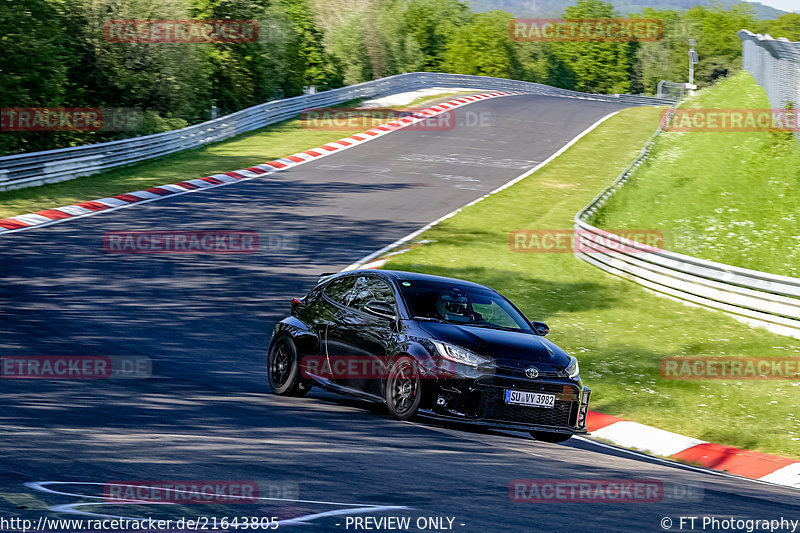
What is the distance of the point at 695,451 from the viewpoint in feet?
36.4

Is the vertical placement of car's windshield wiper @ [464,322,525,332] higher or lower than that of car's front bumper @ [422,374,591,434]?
higher

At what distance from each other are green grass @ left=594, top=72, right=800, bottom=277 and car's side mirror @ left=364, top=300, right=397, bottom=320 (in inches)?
452

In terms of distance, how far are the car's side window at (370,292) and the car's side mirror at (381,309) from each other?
0.26 feet

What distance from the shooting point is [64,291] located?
1638 cm

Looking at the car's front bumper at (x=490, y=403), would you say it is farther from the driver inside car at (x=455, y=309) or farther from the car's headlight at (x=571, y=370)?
the driver inside car at (x=455, y=309)

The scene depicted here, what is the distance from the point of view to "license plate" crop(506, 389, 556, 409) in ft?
31.4

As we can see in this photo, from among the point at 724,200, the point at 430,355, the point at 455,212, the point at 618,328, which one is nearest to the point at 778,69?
the point at 724,200

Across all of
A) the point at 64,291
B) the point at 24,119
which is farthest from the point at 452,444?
the point at 24,119

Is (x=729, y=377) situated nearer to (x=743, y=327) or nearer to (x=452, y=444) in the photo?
(x=743, y=327)

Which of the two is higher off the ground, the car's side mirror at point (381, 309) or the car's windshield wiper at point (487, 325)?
the car's side mirror at point (381, 309)
